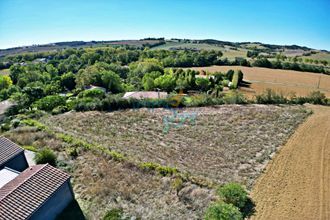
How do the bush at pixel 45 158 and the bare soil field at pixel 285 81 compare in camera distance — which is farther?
the bare soil field at pixel 285 81

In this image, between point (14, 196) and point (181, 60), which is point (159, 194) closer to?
point (14, 196)

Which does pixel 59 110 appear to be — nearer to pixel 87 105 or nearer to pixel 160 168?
pixel 87 105

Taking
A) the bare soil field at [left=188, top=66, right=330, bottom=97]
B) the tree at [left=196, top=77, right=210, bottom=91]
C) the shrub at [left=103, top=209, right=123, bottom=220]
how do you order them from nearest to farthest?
1. the shrub at [left=103, top=209, right=123, bottom=220]
2. the tree at [left=196, top=77, right=210, bottom=91]
3. the bare soil field at [left=188, top=66, right=330, bottom=97]

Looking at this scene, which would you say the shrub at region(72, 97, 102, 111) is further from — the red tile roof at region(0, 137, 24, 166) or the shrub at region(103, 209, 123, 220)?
the shrub at region(103, 209, 123, 220)

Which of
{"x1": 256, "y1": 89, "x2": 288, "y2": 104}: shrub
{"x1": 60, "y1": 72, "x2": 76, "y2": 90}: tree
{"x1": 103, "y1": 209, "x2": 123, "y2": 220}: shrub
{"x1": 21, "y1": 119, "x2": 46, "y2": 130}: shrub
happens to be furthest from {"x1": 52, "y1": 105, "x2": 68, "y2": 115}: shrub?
{"x1": 256, "y1": 89, "x2": 288, "y2": 104}: shrub

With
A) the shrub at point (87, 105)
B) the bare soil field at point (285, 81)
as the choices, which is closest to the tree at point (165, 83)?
the bare soil field at point (285, 81)

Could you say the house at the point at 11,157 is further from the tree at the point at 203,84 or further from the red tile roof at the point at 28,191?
the tree at the point at 203,84
